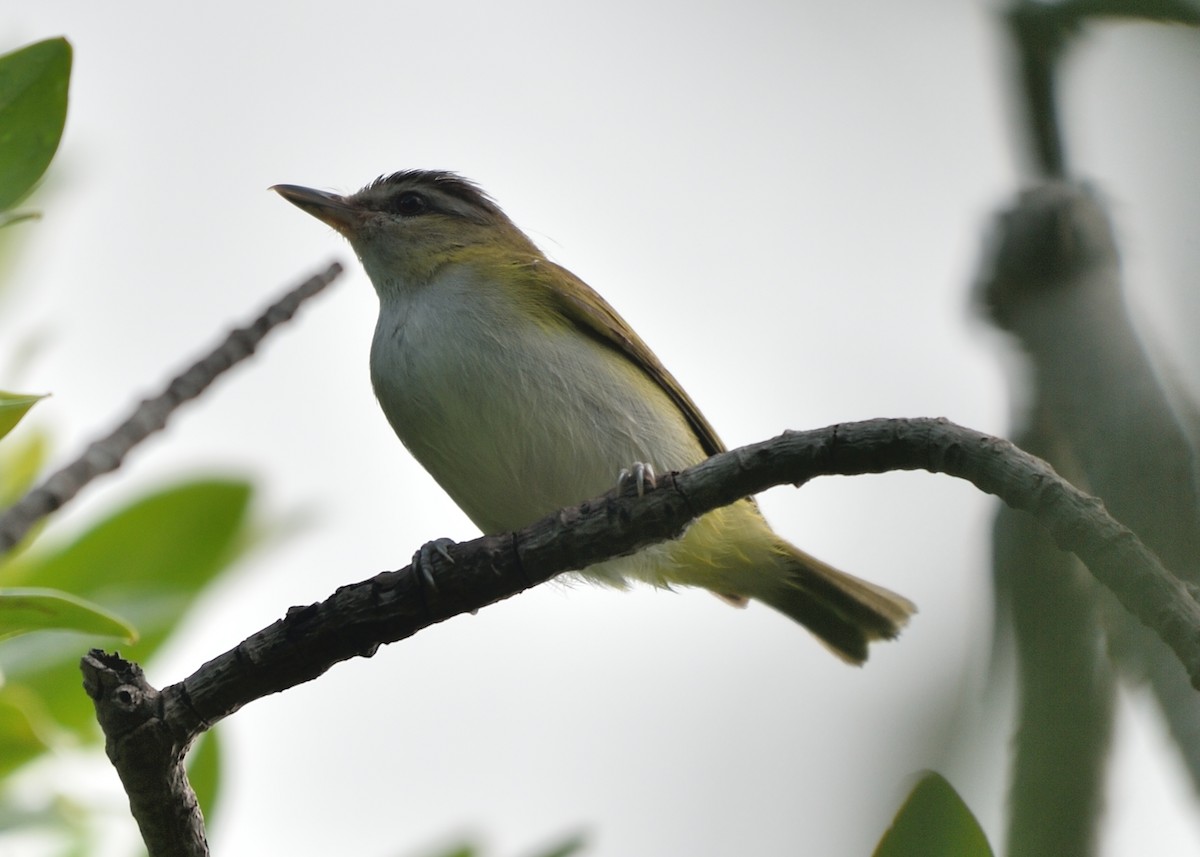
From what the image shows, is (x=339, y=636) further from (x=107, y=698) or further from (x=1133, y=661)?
(x=1133, y=661)

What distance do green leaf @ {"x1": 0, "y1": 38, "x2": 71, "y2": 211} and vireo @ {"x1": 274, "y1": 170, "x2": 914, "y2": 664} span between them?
2050 millimetres

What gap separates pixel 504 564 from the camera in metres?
3.01

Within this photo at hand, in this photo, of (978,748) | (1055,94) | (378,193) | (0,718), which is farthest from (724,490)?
(378,193)

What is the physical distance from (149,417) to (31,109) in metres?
0.97

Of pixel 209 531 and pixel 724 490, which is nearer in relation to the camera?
pixel 724 490

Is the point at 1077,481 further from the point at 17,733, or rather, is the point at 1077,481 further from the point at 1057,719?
the point at 17,733

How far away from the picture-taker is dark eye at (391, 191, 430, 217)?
599 cm


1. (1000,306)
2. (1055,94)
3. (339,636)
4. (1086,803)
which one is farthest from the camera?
(339,636)

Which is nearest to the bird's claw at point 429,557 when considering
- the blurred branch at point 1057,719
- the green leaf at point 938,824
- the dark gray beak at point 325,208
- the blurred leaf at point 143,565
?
the blurred leaf at point 143,565

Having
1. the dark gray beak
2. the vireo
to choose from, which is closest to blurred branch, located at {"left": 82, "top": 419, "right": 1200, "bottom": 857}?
the vireo

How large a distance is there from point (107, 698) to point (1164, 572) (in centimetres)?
200

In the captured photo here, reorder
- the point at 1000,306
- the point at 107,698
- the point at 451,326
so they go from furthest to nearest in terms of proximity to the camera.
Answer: the point at 451,326 < the point at 107,698 < the point at 1000,306

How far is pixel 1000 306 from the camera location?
7.36ft

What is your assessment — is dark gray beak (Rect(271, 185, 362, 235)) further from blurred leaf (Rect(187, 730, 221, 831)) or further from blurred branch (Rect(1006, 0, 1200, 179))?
blurred branch (Rect(1006, 0, 1200, 179))
